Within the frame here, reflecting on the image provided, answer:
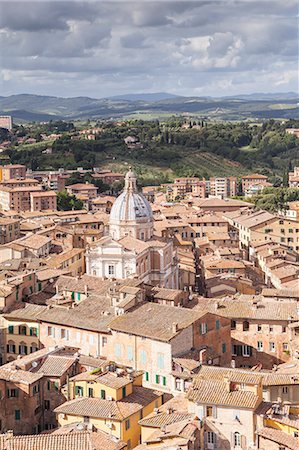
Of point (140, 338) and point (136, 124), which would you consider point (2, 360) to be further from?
point (136, 124)

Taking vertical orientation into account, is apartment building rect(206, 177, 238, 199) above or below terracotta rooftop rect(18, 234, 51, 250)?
below

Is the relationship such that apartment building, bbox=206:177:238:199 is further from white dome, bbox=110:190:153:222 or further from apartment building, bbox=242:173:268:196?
white dome, bbox=110:190:153:222

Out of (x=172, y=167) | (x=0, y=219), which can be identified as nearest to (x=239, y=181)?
(x=172, y=167)

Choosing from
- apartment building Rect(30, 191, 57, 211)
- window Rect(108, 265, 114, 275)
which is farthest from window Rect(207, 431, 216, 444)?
apartment building Rect(30, 191, 57, 211)

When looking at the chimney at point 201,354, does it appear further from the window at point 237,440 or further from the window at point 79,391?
the window at point 237,440

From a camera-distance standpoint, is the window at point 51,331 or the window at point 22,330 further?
the window at point 22,330

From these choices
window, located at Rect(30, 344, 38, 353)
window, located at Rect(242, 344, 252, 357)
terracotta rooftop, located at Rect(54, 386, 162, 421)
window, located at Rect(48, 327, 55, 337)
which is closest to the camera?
terracotta rooftop, located at Rect(54, 386, 162, 421)

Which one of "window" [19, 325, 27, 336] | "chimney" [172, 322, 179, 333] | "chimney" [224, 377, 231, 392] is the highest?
"chimney" [172, 322, 179, 333]

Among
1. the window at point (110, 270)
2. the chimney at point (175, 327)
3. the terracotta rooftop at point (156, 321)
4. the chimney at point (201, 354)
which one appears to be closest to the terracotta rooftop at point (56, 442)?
the terracotta rooftop at point (156, 321)
